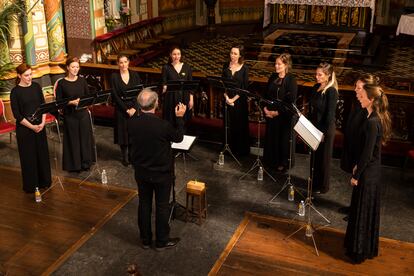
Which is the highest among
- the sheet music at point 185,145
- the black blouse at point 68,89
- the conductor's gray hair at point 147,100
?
the conductor's gray hair at point 147,100

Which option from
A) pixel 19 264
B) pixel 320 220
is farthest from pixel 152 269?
pixel 320 220

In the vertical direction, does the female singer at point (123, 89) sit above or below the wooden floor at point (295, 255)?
above

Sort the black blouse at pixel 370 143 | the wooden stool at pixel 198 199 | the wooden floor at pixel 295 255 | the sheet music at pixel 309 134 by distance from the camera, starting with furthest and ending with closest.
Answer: the wooden stool at pixel 198 199 < the sheet music at pixel 309 134 < the wooden floor at pixel 295 255 < the black blouse at pixel 370 143

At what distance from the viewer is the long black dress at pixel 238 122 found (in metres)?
7.33

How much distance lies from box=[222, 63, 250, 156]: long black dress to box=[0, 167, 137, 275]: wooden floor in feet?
5.99

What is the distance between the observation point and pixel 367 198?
195 inches

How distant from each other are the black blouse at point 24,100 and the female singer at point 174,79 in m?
1.65

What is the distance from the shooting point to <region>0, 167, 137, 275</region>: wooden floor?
5277mm

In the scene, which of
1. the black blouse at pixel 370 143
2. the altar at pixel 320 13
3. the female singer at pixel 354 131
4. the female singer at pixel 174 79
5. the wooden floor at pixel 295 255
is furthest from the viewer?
the altar at pixel 320 13

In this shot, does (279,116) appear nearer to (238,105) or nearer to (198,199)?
(238,105)

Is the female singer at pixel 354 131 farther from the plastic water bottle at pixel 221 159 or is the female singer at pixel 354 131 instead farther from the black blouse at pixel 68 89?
the black blouse at pixel 68 89

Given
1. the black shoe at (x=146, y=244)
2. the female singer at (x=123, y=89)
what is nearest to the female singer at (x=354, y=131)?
the black shoe at (x=146, y=244)

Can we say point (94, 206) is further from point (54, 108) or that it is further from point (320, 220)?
point (320, 220)

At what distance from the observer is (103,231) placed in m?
5.78
